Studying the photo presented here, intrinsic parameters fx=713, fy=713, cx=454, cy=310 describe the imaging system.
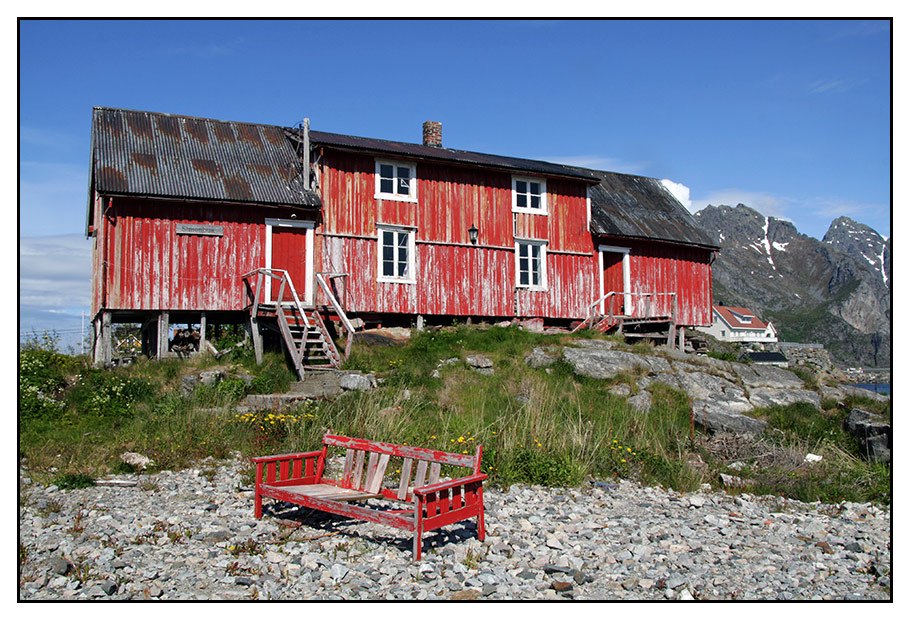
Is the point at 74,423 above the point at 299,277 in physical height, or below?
below

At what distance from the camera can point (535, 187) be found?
835 inches

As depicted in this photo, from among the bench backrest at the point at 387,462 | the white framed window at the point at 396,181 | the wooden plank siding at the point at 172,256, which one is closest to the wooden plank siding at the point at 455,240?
the white framed window at the point at 396,181

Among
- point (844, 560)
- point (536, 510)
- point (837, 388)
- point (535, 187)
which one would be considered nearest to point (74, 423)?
point (536, 510)

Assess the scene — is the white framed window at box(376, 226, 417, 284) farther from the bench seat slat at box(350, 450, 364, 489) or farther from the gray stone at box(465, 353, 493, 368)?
the bench seat slat at box(350, 450, 364, 489)

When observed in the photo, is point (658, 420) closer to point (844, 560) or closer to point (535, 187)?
point (844, 560)

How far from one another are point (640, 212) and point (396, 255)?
31.3 ft

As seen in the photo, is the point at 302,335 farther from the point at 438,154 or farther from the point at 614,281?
the point at 614,281

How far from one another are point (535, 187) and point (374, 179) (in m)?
5.02

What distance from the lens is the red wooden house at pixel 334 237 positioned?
16.7 m

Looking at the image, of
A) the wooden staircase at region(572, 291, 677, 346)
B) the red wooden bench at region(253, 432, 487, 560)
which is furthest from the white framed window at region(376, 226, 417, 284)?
the red wooden bench at region(253, 432, 487, 560)

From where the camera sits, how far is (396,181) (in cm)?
1942

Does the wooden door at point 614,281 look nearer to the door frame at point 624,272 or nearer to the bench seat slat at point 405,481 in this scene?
the door frame at point 624,272

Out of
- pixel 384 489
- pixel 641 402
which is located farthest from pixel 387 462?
pixel 641 402

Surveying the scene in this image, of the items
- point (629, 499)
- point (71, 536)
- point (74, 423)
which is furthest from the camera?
point (74, 423)
